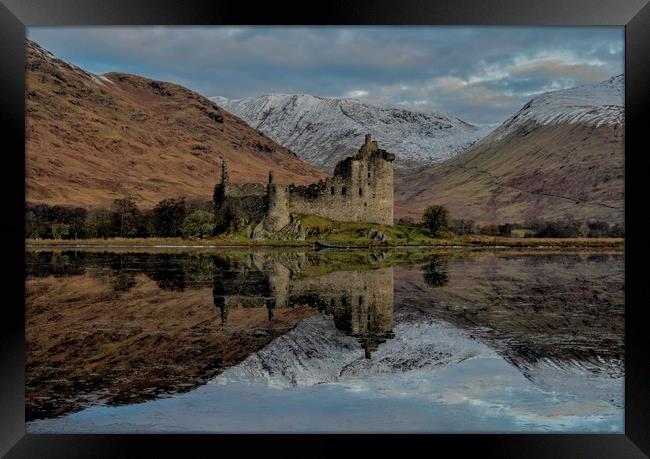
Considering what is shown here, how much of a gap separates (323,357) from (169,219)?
113 feet

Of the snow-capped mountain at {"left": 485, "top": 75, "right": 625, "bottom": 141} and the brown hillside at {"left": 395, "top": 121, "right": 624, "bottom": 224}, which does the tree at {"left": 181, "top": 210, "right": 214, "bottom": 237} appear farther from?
the snow-capped mountain at {"left": 485, "top": 75, "right": 625, "bottom": 141}

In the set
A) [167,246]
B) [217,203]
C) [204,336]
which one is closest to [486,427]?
[204,336]

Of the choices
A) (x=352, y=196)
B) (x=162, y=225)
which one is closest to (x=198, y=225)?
(x=162, y=225)

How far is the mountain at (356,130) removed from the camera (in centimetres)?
8431

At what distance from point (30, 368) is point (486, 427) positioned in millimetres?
4834

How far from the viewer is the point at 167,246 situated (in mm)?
34844

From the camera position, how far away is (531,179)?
77062 millimetres

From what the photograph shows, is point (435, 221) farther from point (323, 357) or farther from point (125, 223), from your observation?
point (323, 357)

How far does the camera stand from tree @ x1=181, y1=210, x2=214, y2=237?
36.9 m

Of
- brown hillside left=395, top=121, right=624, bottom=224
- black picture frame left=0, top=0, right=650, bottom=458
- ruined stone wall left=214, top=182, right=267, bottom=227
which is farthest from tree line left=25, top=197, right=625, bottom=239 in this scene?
black picture frame left=0, top=0, right=650, bottom=458

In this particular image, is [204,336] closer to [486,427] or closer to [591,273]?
[486,427]

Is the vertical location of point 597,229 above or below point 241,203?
below

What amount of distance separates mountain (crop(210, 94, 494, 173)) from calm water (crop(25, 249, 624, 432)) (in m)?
68.8

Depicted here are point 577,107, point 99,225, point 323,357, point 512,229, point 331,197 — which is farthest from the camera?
point 577,107
